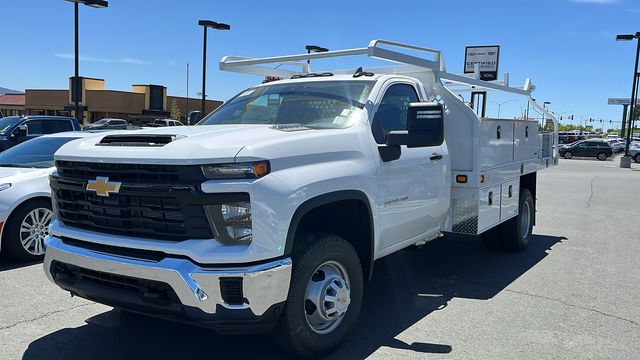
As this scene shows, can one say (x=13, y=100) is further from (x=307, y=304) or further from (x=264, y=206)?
(x=264, y=206)

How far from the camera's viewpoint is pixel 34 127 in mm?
14477

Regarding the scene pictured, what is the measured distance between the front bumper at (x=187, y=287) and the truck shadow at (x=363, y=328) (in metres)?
0.76

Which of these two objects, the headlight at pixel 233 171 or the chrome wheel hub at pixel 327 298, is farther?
the chrome wheel hub at pixel 327 298

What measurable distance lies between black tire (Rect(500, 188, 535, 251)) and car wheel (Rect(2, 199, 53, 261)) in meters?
5.80

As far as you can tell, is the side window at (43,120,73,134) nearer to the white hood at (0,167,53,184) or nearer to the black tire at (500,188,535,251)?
the white hood at (0,167,53,184)

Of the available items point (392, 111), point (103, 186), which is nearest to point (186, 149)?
point (103, 186)

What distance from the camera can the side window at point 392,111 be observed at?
4590 mm

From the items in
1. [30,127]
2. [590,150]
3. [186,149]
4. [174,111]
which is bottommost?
[590,150]

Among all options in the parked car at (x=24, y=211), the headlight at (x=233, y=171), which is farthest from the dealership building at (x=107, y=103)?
the headlight at (x=233, y=171)

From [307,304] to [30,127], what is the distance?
517 inches

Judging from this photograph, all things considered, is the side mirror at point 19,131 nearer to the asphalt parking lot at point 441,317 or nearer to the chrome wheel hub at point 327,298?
the asphalt parking lot at point 441,317

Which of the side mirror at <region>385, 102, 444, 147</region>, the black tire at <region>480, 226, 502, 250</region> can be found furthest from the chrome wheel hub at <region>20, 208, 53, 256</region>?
the black tire at <region>480, 226, 502, 250</region>

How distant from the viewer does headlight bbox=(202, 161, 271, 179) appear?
130 inches

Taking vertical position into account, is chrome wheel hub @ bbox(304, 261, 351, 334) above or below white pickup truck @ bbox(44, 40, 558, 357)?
below
